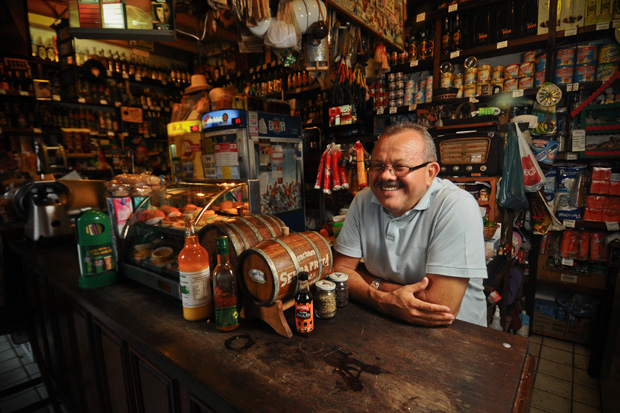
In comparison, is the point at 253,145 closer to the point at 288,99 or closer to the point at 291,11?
the point at 291,11

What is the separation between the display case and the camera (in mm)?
1575

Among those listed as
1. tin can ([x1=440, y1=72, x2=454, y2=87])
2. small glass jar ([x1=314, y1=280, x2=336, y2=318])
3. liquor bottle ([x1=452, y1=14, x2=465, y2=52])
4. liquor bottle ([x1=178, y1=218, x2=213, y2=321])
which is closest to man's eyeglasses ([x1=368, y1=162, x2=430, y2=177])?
small glass jar ([x1=314, y1=280, x2=336, y2=318])

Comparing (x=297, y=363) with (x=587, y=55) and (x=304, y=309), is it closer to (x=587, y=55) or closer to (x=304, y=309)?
(x=304, y=309)

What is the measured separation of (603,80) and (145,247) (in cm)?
445

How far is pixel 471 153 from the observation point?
3.08m

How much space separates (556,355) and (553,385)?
609mm

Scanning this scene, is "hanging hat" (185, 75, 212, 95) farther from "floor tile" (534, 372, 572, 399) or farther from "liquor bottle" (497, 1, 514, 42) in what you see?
"floor tile" (534, 372, 572, 399)

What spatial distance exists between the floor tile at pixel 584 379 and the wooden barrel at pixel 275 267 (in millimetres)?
3199

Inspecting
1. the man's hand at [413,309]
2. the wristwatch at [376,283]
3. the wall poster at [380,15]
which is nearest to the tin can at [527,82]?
the wall poster at [380,15]

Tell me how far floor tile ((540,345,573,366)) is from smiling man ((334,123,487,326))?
7.48 feet

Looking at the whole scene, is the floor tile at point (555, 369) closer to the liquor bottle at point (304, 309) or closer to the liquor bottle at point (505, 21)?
the liquor bottle at point (304, 309)

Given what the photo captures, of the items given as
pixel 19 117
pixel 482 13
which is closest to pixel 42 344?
pixel 19 117

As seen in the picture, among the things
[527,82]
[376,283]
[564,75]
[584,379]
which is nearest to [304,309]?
[376,283]

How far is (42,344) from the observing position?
2664 millimetres
